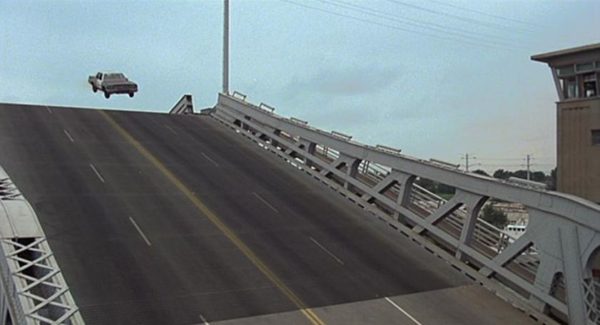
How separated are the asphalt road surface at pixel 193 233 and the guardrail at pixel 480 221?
0.97m

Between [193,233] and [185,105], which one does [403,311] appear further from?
[185,105]

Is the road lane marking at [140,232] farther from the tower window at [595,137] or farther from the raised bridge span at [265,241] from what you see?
the tower window at [595,137]

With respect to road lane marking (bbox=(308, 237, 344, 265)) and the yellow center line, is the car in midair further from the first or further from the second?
road lane marking (bbox=(308, 237, 344, 265))

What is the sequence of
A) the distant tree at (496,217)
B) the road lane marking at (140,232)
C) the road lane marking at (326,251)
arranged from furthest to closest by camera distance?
1. the distant tree at (496,217)
2. the road lane marking at (326,251)
3. the road lane marking at (140,232)

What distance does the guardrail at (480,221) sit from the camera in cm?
1833

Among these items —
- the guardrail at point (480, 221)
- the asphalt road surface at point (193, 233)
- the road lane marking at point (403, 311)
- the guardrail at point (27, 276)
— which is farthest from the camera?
the guardrail at point (480, 221)

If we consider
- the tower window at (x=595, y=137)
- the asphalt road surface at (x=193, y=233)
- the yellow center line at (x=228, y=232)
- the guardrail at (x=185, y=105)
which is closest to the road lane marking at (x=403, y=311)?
the asphalt road surface at (x=193, y=233)

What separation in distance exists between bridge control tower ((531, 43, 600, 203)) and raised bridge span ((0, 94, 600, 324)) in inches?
340

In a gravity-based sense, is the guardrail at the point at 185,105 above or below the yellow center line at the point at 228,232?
above

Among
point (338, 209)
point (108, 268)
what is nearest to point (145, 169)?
point (338, 209)

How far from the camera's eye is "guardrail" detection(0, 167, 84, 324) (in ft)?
45.1

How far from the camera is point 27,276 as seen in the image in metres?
14.8

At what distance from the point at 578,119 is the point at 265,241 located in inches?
717

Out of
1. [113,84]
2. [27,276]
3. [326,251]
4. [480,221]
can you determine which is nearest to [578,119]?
[480,221]
